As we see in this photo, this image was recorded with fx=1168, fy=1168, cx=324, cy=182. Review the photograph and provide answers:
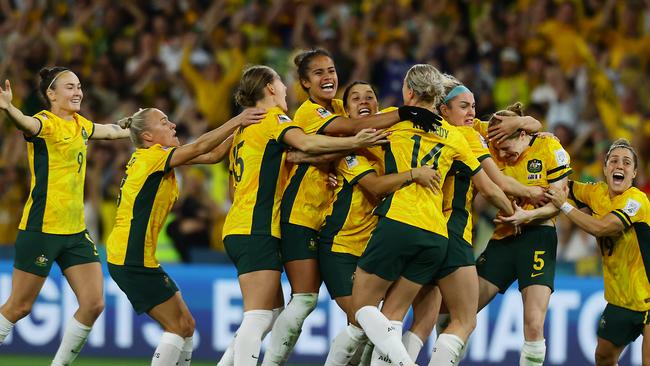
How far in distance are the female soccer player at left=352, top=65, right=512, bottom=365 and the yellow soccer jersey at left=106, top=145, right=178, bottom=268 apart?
1524 mm

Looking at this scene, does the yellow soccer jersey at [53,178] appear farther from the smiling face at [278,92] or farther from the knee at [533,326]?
the knee at [533,326]

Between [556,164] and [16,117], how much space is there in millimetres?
3861

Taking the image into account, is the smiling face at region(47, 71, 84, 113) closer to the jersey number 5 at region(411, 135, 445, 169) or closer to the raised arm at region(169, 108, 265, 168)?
the raised arm at region(169, 108, 265, 168)

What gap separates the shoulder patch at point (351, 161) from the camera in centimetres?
790

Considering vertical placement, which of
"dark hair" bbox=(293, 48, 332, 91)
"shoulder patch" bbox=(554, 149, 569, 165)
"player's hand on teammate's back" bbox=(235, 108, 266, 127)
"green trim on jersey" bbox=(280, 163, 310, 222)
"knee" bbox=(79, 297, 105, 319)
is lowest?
"knee" bbox=(79, 297, 105, 319)

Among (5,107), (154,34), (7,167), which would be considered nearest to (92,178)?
(7,167)

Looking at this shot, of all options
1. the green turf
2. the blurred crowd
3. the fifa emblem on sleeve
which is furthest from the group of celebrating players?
the blurred crowd

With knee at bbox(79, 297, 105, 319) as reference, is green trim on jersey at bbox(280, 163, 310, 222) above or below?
above

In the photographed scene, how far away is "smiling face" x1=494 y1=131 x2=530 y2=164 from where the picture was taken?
8.47 meters

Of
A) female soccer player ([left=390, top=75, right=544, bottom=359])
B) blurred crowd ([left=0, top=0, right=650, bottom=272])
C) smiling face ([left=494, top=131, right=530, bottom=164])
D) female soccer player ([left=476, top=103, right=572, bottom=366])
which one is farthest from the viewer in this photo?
blurred crowd ([left=0, top=0, right=650, bottom=272])

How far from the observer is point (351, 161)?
792 centimetres

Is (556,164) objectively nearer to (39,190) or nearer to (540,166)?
(540,166)

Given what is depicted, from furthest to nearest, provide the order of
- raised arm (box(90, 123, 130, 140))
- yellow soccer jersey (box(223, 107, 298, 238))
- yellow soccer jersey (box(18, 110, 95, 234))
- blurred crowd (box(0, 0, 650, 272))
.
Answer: blurred crowd (box(0, 0, 650, 272)), raised arm (box(90, 123, 130, 140)), yellow soccer jersey (box(18, 110, 95, 234)), yellow soccer jersey (box(223, 107, 298, 238))

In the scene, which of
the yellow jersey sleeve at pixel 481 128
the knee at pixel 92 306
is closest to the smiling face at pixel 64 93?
the knee at pixel 92 306
